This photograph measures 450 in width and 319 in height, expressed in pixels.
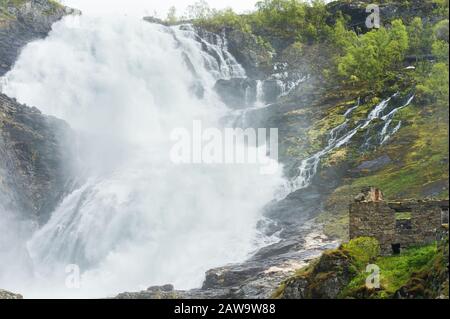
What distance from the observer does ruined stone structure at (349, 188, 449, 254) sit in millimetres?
24766

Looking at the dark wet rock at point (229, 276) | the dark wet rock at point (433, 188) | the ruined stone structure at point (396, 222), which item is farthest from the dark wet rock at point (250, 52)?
the ruined stone structure at point (396, 222)

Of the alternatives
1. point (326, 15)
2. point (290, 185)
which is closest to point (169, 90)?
point (326, 15)

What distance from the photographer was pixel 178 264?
45281 mm

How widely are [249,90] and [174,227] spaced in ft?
104

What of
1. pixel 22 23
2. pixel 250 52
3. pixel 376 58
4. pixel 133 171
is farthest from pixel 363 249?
pixel 22 23

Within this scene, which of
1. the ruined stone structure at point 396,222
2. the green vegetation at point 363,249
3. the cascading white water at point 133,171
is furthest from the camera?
the cascading white water at point 133,171

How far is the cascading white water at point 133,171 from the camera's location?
47000 millimetres

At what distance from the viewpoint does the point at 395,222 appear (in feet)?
84.2

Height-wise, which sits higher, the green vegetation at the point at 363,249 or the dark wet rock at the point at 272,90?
the dark wet rock at the point at 272,90

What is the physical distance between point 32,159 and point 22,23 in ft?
97.2

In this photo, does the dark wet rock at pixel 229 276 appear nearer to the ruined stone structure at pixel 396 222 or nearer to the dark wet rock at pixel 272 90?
the ruined stone structure at pixel 396 222

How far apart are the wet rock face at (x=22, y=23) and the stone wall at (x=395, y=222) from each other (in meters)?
60.6

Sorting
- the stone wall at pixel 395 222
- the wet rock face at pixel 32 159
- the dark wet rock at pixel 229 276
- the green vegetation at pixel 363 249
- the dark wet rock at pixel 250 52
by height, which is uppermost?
the dark wet rock at pixel 250 52

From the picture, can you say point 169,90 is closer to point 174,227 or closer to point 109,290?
point 174,227
